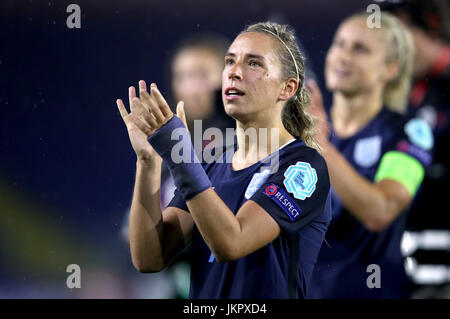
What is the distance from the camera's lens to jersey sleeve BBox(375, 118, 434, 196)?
136 inches

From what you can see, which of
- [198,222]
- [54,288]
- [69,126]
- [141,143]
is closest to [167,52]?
[69,126]

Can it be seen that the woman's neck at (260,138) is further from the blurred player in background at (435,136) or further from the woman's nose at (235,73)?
the blurred player in background at (435,136)

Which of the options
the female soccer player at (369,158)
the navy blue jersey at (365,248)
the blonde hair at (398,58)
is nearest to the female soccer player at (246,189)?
the female soccer player at (369,158)

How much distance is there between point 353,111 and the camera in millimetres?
3676

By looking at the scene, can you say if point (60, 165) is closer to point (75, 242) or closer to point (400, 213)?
point (75, 242)

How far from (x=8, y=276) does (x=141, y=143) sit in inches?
67.3

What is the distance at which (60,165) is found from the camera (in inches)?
132

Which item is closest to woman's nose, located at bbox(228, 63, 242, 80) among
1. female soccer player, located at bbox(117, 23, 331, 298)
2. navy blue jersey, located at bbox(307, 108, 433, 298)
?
female soccer player, located at bbox(117, 23, 331, 298)

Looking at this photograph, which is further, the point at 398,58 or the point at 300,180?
the point at 398,58

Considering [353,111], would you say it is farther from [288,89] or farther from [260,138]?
[260,138]

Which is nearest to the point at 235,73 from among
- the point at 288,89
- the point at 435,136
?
the point at 288,89

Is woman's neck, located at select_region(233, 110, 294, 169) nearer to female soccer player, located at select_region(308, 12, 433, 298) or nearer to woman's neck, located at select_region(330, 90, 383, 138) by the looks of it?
female soccer player, located at select_region(308, 12, 433, 298)

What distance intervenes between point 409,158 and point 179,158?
2106mm

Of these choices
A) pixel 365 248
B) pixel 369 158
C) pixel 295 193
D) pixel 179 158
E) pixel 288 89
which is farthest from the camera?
pixel 369 158
